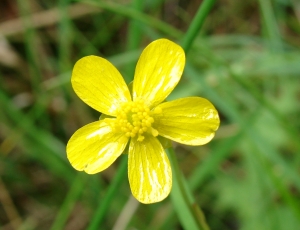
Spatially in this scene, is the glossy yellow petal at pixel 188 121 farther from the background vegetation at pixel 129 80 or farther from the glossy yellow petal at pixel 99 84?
the background vegetation at pixel 129 80

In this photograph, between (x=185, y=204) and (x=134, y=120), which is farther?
(x=185, y=204)

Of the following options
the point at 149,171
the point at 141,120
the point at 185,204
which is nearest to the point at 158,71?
the point at 141,120

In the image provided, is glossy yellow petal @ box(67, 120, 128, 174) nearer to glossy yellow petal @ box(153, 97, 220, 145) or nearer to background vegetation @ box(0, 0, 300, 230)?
glossy yellow petal @ box(153, 97, 220, 145)

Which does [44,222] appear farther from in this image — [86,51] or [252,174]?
[252,174]

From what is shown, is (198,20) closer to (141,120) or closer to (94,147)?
(141,120)

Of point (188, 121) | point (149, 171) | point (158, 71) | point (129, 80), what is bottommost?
point (129, 80)

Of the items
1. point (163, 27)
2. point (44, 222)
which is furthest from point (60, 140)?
point (163, 27)
